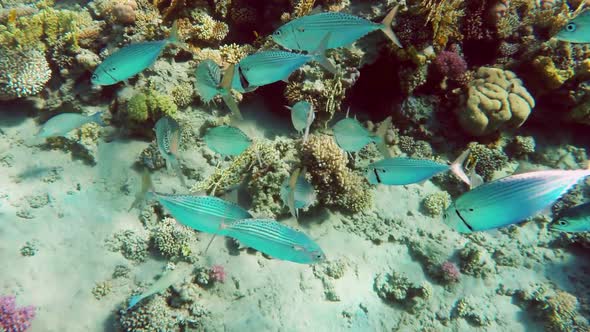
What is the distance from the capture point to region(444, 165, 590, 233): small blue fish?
2.30 meters

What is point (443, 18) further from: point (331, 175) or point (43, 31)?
point (43, 31)

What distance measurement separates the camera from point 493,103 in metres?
6.56

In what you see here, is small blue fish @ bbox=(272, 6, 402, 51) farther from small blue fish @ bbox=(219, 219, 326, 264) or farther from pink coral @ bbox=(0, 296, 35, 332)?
pink coral @ bbox=(0, 296, 35, 332)

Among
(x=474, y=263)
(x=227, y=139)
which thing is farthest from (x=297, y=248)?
(x=474, y=263)

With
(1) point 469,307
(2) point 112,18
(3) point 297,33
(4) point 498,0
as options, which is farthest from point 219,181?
(4) point 498,0

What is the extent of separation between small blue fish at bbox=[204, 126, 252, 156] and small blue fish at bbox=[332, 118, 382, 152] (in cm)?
115

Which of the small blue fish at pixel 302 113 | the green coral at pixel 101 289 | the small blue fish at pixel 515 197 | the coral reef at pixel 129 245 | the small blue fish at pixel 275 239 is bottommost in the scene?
the green coral at pixel 101 289

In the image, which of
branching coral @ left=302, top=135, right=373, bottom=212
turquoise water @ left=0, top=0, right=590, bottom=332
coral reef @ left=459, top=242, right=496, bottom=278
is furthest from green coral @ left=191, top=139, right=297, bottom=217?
coral reef @ left=459, top=242, right=496, bottom=278

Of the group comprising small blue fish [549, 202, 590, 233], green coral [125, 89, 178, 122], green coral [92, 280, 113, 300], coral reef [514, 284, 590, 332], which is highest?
small blue fish [549, 202, 590, 233]

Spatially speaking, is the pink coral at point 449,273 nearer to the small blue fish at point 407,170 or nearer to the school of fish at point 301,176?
the school of fish at point 301,176

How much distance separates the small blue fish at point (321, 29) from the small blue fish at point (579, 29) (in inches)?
92.5

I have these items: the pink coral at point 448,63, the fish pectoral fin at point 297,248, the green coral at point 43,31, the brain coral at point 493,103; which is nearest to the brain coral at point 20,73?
the green coral at point 43,31

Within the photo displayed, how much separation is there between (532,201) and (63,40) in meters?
7.83

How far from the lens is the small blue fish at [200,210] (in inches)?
106
